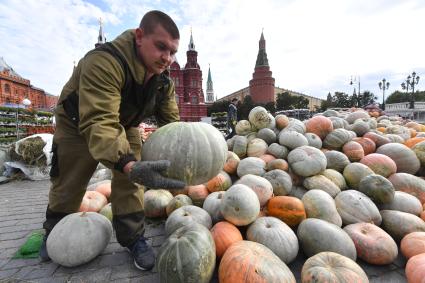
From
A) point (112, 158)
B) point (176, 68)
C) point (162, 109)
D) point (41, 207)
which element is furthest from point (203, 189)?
point (176, 68)

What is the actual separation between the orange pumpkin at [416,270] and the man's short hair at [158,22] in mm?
2634

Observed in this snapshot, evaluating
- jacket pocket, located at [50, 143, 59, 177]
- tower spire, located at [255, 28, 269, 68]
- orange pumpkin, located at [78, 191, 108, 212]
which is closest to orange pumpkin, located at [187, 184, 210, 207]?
orange pumpkin, located at [78, 191, 108, 212]

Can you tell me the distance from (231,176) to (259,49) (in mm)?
86580

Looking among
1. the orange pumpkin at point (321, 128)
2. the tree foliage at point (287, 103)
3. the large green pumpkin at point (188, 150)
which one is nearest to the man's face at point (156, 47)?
→ the large green pumpkin at point (188, 150)

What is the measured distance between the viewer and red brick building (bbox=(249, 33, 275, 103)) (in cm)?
7981

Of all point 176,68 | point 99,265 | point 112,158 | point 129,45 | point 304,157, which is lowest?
point 99,265

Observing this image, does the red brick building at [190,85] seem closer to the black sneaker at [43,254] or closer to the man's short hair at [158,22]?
the black sneaker at [43,254]

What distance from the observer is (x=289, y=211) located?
2.76 m

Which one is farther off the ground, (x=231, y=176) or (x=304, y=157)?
(x=304, y=157)

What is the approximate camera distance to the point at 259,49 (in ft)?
274

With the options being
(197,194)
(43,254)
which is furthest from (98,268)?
(197,194)

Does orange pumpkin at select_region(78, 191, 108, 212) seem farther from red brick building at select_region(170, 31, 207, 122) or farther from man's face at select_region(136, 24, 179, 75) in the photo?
red brick building at select_region(170, 31, 207, 122)

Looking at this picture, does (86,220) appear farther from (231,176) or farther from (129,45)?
(231,176)

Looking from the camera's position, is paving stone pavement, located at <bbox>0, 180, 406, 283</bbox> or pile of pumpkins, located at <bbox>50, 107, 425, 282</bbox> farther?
paving stone pavement, located at <bbox>0, 180, 406, 283</bbox>
